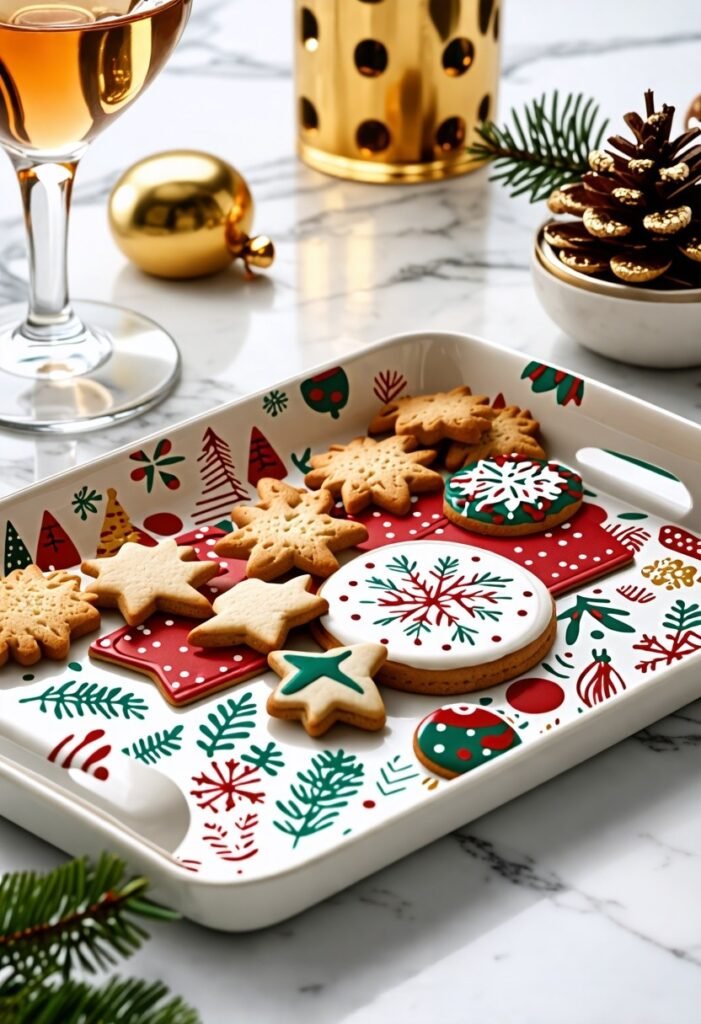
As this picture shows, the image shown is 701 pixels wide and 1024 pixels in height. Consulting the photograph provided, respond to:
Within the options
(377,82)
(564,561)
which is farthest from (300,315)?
(564,561)

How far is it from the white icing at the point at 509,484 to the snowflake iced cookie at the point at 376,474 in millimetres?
25

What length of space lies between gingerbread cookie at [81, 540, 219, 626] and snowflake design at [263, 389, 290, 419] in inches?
6.3

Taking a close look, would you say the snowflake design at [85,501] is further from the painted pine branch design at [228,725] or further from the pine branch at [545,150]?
the pine branch at [545,150]

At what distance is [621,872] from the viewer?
0.65m

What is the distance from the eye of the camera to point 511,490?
0.88m

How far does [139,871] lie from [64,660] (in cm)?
→ 19

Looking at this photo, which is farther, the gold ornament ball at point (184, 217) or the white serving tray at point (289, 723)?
the gold ornament ball at point (184, 217)

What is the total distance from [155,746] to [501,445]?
34 cm

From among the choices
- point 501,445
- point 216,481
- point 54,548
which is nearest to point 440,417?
point 501,445

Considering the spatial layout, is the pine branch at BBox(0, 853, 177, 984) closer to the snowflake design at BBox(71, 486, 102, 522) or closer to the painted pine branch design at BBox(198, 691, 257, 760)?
the painted pine branch design at BBox(198, 691, 257, 760)

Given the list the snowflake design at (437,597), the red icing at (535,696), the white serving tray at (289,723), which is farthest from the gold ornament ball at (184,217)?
the red icing at (535,696)

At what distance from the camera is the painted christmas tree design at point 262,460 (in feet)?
3.13

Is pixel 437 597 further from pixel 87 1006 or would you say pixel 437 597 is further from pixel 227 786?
pixel 87 1006

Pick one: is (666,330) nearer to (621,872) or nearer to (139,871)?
(621,872)
